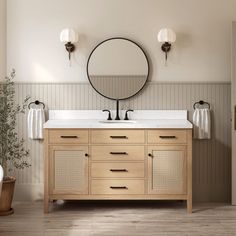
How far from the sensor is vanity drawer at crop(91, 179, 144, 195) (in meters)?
5.10

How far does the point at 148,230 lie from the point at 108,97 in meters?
1.56

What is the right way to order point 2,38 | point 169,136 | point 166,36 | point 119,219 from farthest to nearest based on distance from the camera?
1. point 2,38
2. point 166,36
3. point 169,136
4. point 119,219

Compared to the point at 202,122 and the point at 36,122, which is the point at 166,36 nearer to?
the point at 202,122

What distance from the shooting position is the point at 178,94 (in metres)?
5.55

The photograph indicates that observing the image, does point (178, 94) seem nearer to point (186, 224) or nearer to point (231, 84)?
point (231, 84)

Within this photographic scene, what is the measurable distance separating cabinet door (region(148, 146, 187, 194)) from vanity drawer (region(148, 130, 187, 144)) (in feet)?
0.23

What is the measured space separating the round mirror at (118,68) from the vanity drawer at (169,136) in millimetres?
616

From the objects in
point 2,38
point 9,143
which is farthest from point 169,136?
point 2,38

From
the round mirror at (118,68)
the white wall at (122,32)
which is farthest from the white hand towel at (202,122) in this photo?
the round mirror at (118,68)

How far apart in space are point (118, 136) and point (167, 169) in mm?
534

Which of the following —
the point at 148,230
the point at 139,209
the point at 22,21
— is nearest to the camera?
the point at 148,230

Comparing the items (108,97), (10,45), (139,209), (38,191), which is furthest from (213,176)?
(10,45)

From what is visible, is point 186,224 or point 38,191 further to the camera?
point 38,191

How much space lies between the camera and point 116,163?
5.09 meters
